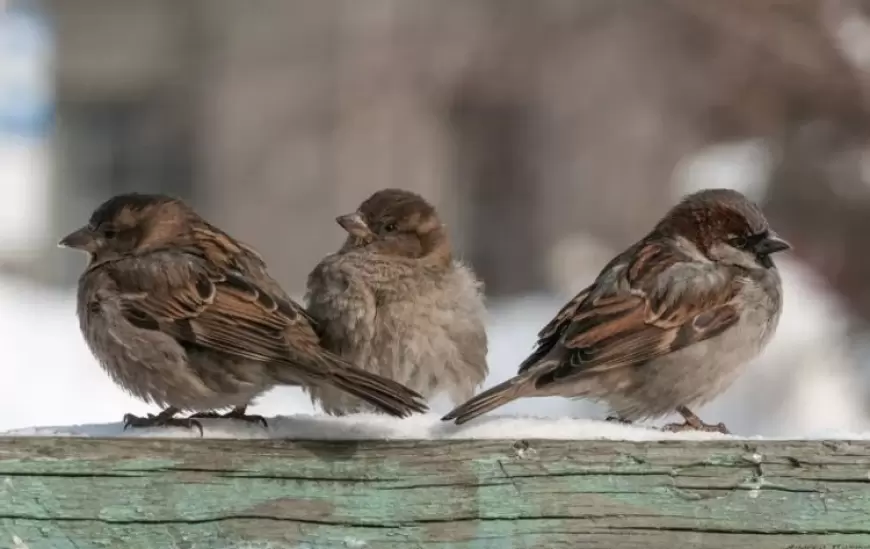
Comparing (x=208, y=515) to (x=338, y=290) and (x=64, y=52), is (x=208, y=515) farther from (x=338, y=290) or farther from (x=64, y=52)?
(x=64, y=52)

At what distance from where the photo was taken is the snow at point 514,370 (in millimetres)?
4090

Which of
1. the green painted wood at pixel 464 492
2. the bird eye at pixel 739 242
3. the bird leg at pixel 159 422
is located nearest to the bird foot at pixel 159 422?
the bird leg at pixel 159 422

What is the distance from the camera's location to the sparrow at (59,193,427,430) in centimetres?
207

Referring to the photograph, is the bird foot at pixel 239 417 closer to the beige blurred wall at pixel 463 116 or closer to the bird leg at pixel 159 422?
the bird leg at pixel 159 422

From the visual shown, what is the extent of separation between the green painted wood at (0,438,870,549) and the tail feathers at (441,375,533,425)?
0.31 feet

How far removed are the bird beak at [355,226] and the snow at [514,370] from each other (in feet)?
1.20

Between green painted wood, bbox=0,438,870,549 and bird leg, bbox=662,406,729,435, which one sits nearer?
green painted wood, bbox=0,438,870,549

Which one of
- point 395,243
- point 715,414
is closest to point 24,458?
point 395,243

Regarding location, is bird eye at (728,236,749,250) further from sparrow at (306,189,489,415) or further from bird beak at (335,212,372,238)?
bird beak at (335,212,372,238)

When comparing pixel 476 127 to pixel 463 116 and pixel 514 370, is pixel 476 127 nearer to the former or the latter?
pixel 463 116

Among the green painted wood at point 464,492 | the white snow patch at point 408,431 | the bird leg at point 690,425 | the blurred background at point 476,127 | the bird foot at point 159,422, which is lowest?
the green painted wood at point 464,492

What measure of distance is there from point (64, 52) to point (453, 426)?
20.1ft

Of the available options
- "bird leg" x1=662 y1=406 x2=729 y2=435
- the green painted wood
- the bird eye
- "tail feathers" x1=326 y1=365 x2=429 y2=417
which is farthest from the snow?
the green painted wood

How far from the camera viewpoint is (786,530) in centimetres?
172
